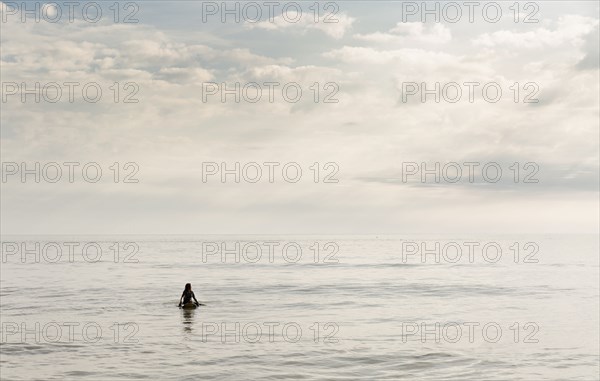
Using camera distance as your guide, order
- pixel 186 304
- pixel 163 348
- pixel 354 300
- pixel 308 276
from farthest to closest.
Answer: pixel 308 276 → pixel 354 300 → pixel 186 304 → pixel 163 348

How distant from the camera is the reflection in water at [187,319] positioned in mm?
31938

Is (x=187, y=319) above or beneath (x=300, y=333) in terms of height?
beneath

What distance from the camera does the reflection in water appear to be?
3194 centimetres

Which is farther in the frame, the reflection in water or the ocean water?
the reflection in water

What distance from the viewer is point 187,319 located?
118ft

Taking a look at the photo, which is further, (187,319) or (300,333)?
(187,319)

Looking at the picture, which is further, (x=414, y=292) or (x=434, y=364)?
(x=414, y=292)

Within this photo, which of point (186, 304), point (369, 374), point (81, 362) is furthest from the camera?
point (186, 304)

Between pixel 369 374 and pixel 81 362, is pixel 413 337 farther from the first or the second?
pixel 81 362

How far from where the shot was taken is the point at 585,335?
3069cm

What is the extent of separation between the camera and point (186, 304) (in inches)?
1564

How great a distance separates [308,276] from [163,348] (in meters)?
49.9

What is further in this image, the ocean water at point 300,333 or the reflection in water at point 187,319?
the reflection in water at point 187,319

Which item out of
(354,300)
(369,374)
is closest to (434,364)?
(369,374)
